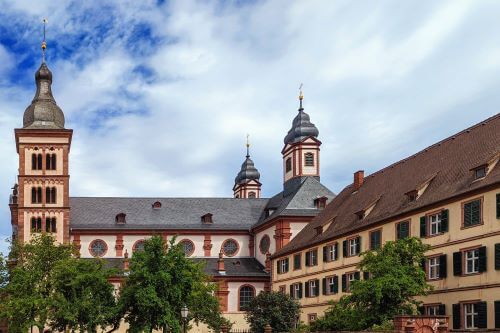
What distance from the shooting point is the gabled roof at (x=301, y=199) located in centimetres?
8562

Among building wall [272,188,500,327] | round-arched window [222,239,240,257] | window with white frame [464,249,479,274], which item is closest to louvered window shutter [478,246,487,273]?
building wall [272,188,500,327]

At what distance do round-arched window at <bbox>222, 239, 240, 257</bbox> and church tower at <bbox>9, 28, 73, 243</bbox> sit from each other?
18.2 meters

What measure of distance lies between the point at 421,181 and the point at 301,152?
127ft

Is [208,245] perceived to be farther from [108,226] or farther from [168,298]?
[168,298]

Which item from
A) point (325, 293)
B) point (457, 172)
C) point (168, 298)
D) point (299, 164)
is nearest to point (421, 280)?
point (457, 172)

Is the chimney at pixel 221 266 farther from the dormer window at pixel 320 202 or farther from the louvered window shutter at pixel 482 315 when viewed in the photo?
the louvered window shutter at pixel 482 315

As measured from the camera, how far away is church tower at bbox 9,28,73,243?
85.4m

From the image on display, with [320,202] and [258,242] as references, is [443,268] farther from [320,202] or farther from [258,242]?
[258,242]

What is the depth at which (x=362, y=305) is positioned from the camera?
4556cm

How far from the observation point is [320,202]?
283 ft

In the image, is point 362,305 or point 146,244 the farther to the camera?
point 146,244

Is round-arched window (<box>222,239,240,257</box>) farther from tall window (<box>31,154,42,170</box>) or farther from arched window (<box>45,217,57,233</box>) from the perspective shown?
tall window (<box>31,154,42,170</box>)

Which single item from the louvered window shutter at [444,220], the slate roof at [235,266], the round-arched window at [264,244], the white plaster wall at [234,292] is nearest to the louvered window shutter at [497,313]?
the louvered window shutter at [444,220]

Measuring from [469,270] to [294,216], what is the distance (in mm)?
38899
